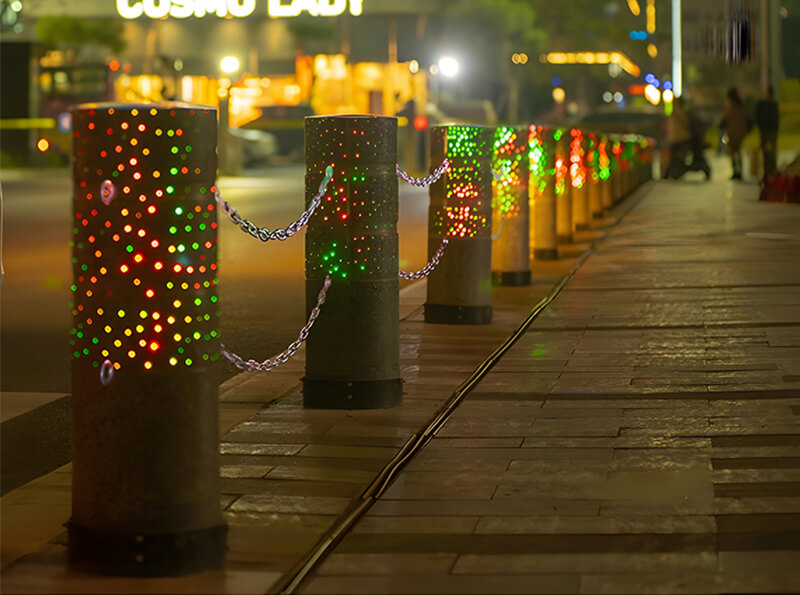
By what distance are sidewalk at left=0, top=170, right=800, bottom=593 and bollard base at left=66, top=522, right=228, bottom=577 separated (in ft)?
0.24

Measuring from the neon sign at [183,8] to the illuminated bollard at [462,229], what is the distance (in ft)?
138

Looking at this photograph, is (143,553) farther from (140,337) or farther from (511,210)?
(511,210)

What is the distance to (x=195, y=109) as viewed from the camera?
4.93 metres

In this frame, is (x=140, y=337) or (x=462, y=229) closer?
(x=140, y=337)

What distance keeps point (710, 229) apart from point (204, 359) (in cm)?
1555

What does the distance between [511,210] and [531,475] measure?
6.96 m

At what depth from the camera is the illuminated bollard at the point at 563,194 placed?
16625 mm

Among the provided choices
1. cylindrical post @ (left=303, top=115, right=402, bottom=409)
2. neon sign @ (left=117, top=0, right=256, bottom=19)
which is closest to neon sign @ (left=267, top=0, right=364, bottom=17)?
neon sign @ (left=117, top=0, right=256, bottom=19)

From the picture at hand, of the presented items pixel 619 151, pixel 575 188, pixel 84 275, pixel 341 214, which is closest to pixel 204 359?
pixel 84 275

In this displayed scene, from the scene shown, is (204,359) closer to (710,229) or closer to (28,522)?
(28,522)

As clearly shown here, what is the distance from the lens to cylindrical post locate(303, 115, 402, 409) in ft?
24.3

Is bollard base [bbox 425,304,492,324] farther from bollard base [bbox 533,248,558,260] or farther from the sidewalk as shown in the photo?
bollard base [bbox 533,248,558,260]

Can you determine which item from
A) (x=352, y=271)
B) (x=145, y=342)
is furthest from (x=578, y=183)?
(x=145, y=342)

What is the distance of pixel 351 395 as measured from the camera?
7461mm
